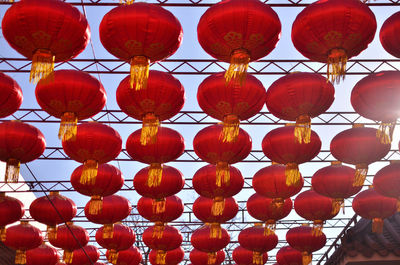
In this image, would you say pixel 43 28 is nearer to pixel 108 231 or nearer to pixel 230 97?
pixel 230 97

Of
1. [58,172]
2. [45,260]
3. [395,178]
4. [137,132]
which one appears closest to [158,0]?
[137,132]

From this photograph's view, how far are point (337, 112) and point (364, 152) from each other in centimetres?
342

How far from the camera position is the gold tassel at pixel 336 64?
3893 millimetres

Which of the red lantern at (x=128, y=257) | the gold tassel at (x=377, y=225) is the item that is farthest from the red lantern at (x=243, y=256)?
the gold tassel at (x=377, y=225)

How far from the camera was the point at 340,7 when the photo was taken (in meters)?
3.71

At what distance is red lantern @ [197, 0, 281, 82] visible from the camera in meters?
3.69

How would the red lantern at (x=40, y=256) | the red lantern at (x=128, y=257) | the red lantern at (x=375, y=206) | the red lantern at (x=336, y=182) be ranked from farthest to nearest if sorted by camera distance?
1. the red lantern at (x=128, y=257)
2. the red lantern at (x=40, y=256)
3. the red lantern at (x=375, y=206)
4. the red lantern at (x=336, y=182)

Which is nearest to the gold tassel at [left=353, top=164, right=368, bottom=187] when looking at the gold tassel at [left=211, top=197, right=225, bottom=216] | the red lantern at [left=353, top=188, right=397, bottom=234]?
the red lantern at [left=353, top=188, right=397, bottom=234]

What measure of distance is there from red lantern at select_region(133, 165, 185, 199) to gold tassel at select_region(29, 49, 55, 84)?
2.58 m

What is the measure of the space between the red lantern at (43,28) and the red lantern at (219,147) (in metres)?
2.04

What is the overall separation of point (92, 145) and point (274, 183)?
253cm

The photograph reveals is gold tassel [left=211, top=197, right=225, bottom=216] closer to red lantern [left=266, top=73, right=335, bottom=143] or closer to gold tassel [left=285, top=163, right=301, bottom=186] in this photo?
gold tassel [left=285, top=163, right=301, bottom=186]

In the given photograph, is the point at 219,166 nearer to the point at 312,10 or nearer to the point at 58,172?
the point at 312,10

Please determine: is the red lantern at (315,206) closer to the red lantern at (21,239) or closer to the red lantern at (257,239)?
the red lantern at (257,239)
